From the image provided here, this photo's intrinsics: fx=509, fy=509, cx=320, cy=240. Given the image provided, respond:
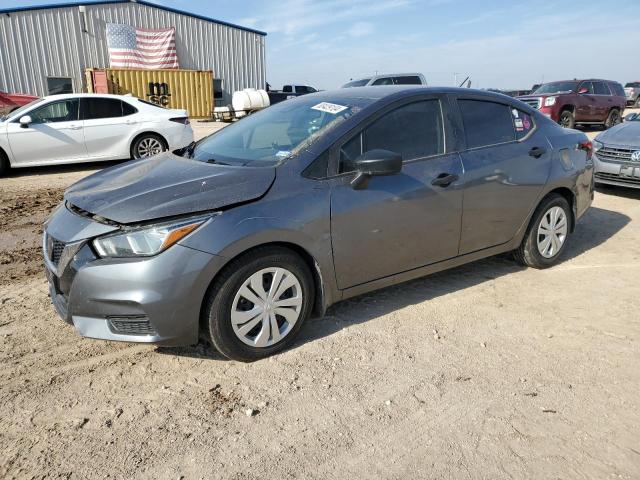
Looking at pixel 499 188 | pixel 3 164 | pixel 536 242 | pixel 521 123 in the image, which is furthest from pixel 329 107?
pixel 3 164

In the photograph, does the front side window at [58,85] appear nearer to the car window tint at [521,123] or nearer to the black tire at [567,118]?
the black tire at [567,118]

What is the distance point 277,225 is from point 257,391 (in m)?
0.95

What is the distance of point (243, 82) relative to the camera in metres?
28.8

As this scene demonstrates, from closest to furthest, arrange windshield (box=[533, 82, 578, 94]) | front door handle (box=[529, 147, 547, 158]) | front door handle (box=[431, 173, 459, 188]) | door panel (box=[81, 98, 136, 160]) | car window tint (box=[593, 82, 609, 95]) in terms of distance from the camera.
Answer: front door handle (box=[431, 173, 459, 188])
front door handle (box=[529, 147, 547, 158])
door panel (box=[81, 98, 136, 160])
windshield (box=[533, 82, 578, 94])
car window tint (box=[593, 82, 609, 95])

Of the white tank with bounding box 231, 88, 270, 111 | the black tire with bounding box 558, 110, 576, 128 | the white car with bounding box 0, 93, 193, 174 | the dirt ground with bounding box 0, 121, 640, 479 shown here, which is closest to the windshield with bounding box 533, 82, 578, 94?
the black tire with bounding box 558, 110, 576, 128

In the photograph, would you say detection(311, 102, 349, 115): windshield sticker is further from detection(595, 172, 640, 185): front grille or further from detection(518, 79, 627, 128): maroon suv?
detection(518, 79, 627, 128): maroon suv

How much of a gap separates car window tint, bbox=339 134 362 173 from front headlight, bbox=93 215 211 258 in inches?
43.7

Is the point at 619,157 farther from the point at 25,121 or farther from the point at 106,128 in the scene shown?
the point at 25,121

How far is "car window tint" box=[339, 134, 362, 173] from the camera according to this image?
3.30 meters

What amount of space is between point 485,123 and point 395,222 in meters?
1.33

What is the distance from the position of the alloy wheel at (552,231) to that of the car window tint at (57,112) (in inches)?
335

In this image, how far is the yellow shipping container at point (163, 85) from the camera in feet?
76.2

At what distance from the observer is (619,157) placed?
7633mm

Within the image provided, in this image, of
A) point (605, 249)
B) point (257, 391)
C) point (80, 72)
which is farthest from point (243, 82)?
point (257, 391)
